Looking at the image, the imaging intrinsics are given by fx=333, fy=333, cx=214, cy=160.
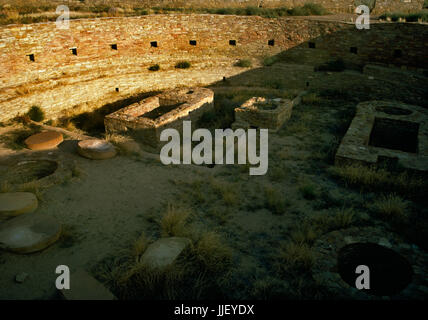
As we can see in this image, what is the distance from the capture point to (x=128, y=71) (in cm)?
1367

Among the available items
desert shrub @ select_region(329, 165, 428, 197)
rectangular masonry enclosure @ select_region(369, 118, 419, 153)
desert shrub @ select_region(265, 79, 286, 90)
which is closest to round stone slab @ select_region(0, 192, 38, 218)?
desert shrub @ select_region(329, 165, 428, 197)

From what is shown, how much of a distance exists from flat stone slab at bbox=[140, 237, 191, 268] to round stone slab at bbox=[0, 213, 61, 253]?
5.08ft

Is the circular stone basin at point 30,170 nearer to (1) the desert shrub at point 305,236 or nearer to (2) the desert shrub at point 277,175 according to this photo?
(2) the desert shrub at point 277,175

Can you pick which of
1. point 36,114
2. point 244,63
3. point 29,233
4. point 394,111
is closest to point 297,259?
point 29,233

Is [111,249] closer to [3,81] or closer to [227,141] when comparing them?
[227,141]

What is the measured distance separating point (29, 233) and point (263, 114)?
22.5 ft

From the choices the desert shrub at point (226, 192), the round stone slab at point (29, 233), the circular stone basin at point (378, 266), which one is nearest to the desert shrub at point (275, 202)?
the desert shrub at point (226, 192)

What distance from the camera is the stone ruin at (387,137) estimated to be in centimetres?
755

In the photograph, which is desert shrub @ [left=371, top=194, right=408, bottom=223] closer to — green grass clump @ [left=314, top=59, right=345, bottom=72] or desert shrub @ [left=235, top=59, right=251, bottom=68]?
green grass clump @ [left=314, top=59, right=345, bottom=72]

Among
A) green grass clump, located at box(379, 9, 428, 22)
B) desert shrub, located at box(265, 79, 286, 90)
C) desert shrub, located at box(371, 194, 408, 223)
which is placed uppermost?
green grass clump, located at box(379, 9, 428, 22)

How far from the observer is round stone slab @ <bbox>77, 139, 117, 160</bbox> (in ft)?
27.4

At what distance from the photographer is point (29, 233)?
511 cm

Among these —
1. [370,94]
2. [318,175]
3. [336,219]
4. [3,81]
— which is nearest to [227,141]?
[318,175]
